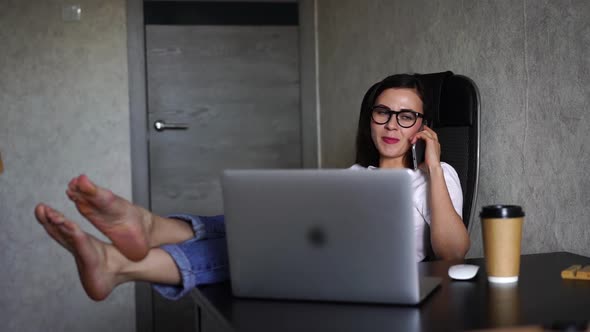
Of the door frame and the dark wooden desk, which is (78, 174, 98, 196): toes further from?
the door frame

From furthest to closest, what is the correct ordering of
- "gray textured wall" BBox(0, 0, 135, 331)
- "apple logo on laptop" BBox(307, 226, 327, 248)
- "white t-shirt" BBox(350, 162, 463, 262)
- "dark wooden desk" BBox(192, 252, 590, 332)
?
"gray textured wall" BBox(0, 0, 135, 331)
"white t-shirt" BBox(350, 162, 463, 262)
"apple logo on laptop" BBox(307, 226, 327, 248)
"dark wooden desk" BBox(192, 252, 590, 332)

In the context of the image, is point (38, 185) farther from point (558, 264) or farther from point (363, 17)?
point (558, 264)

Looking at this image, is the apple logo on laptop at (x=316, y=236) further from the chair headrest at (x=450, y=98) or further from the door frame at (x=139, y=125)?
the door frame at (x=139, y=125)

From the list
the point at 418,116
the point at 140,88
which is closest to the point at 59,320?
the point at 140,88

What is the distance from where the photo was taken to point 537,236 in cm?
196

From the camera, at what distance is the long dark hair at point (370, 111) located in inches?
81.7

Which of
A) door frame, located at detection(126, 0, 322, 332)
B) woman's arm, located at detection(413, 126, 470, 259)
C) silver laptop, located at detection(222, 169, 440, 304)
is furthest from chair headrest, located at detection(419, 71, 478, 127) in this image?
door frame, located at detection(126, 0, 322, 332)

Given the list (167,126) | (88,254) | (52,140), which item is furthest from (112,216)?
(167,126)

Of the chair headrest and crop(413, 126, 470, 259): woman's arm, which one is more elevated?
the chair headrest

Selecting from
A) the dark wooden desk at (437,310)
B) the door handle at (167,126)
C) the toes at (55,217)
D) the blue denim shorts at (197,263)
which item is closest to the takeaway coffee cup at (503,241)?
the dark wooden desk at (437,310)

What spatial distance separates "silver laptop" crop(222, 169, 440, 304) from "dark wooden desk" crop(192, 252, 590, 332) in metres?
0.03

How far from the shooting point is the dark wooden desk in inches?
40.2

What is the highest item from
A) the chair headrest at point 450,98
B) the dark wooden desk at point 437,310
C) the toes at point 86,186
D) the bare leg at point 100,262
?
the chair headrest at point 450,98

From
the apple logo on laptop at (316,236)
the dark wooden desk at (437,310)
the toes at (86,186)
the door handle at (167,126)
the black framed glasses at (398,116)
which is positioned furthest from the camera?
the door handle at (167,126)
